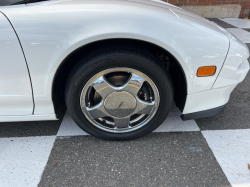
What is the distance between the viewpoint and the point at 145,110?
4.77 ft

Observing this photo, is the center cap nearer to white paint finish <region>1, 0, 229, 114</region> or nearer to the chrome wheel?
the chrome wheel

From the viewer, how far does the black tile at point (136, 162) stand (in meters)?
1.24

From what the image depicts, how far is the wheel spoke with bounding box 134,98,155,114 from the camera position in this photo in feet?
4.68

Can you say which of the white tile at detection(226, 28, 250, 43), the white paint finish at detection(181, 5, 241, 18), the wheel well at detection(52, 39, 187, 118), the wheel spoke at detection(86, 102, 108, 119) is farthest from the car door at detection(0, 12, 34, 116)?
the white paint finish at detection(181, 5, 241, 18)

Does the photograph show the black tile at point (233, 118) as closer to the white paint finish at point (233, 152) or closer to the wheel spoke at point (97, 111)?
the white paint finish at point (233, 152)

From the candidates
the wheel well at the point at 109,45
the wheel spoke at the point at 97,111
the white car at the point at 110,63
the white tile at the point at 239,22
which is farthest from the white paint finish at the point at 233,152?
the white tile at the point at 239,22

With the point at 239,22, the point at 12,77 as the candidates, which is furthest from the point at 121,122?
the point at 239,22

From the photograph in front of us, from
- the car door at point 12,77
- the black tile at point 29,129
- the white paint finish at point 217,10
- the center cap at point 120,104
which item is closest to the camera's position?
the car door at point 12,77

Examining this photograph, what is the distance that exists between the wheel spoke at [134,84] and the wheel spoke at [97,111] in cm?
21

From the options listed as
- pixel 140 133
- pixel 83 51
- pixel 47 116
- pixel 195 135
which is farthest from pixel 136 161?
pixel 83 51

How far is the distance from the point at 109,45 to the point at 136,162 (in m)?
0.78

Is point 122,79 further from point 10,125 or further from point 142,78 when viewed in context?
point 10,125

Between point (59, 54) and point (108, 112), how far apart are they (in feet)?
1.67

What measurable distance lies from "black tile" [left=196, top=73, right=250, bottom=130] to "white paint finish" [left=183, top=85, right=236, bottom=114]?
262 mm
